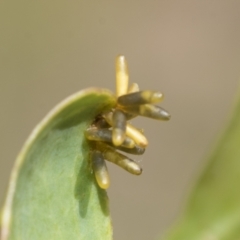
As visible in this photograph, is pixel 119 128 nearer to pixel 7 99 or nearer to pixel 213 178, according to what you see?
pixel 213 178

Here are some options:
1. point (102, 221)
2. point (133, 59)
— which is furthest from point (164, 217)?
point (102, 221)

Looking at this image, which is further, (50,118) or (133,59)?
(133,59)

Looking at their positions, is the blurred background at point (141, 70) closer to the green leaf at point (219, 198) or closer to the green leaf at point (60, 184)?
the green leaf at point (219, 198)

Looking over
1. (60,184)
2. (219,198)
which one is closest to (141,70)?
(219,198)

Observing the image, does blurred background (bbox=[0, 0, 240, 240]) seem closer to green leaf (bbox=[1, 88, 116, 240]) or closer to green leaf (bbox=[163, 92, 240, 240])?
green leaf (bbox=[163, 92, 240, 240])

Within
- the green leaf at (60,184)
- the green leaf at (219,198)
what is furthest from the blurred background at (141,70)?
the green leaf at (60,184)

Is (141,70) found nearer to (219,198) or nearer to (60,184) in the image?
(219,198)
